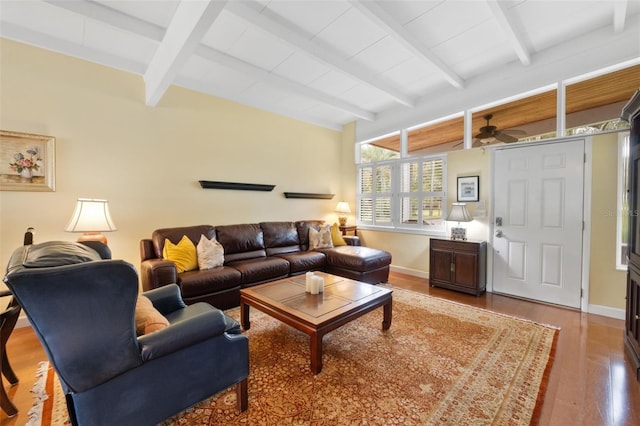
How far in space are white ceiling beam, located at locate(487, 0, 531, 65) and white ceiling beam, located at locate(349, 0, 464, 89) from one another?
2.32 feet

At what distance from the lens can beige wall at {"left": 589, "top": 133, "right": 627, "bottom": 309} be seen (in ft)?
9.52

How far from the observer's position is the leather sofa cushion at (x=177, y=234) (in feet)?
10.7

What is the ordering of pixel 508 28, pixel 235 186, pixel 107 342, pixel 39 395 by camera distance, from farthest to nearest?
1. pixel 235 186
2. pixel 508 28
3. pixel 39 395
4. pixel 107 342

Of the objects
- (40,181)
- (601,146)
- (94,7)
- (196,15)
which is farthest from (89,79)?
(601,146)

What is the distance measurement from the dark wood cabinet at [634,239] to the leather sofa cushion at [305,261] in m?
3.17

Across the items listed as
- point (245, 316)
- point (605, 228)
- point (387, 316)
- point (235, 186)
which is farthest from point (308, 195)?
point (605, 228)

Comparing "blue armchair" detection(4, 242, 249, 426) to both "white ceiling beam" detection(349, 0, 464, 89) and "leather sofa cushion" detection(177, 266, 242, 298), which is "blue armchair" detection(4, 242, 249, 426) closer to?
"leather sofa cushion" detection(177, 266, 242, 298)

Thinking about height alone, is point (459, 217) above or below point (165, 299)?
above

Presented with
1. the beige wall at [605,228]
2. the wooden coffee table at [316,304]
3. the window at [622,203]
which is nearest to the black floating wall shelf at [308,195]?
the wooden coffee table at [316,304]

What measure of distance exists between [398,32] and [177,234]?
3376mm

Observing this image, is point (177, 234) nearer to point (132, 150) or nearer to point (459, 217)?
point (132, 150)

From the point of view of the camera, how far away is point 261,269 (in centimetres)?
343

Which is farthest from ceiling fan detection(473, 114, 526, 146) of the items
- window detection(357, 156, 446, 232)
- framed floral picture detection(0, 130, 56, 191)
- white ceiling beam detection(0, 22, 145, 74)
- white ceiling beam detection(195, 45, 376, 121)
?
framed floral picture detection(0, 130, 56, 191)

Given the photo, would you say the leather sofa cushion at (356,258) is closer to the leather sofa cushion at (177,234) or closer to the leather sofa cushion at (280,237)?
the leather sofa cushion at (280,237)
